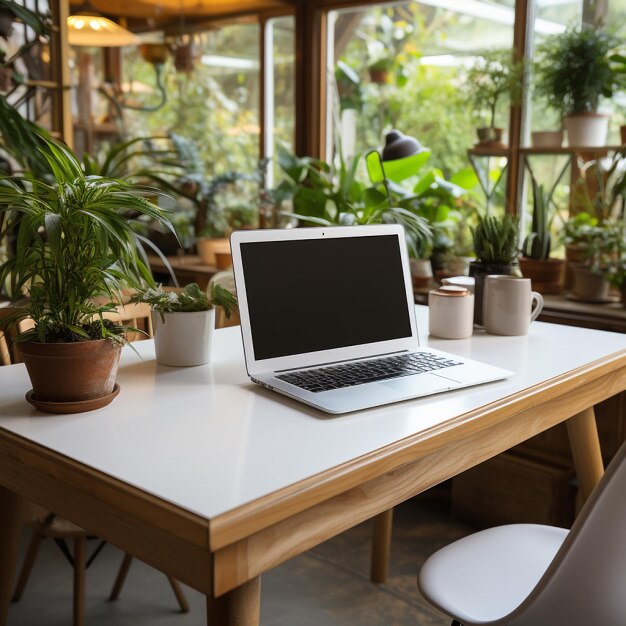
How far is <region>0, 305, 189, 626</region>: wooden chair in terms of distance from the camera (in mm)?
1831

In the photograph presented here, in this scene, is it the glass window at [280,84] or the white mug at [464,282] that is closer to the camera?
the white mug at [464,282]

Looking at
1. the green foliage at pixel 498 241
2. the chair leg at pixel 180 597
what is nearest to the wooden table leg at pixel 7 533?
the chair leg at pixel 180 597

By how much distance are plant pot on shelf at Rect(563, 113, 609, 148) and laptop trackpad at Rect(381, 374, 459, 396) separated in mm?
1677

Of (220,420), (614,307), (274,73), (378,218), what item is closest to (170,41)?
(274,73)

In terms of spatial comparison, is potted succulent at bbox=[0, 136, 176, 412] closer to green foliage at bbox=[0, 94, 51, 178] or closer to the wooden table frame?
the wooden table frame

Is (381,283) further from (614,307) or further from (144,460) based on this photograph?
(614,307)

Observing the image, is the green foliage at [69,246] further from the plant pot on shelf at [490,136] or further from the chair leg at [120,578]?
the plant pot on shelf at [490,136]

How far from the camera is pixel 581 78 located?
9.19ft

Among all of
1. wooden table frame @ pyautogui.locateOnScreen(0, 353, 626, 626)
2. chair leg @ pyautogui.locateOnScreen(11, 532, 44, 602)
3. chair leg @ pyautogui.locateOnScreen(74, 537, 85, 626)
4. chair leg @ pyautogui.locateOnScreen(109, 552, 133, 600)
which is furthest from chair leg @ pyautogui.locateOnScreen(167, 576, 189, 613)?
wooden table frame @ pyautogui.locateOnScreen(0, 353, 626, 626)

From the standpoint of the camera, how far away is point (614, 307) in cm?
267

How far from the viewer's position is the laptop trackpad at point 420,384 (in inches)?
55.7

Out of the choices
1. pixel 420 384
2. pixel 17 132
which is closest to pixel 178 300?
pixel 420 384

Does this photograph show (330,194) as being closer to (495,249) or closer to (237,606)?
(495,249)

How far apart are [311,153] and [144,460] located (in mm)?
2958
